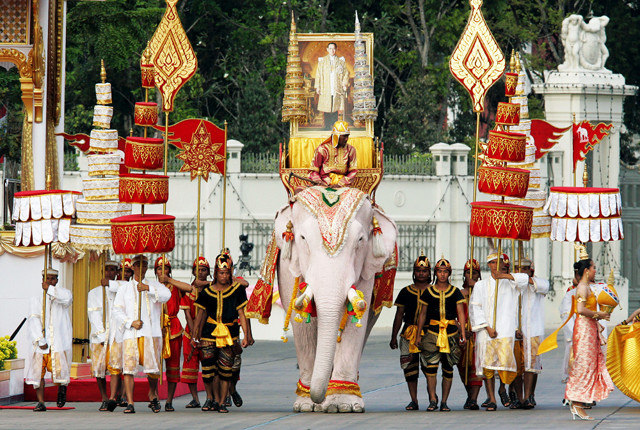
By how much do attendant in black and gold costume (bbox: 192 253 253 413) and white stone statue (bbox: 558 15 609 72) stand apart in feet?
38.7

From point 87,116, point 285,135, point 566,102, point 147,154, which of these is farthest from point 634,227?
point 147,154

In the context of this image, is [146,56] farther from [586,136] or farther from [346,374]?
[586,136]

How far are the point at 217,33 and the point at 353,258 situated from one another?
65.7ft

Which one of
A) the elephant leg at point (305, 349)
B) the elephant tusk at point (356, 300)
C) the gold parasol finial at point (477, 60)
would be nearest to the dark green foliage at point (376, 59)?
the gold parasol finial at point (477, 60)

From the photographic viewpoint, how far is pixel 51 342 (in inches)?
567

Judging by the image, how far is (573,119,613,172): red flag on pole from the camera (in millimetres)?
19219

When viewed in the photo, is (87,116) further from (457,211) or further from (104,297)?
(104,297)

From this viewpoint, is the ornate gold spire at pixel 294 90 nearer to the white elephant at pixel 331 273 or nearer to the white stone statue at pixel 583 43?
the white elephant at pixel 331 273

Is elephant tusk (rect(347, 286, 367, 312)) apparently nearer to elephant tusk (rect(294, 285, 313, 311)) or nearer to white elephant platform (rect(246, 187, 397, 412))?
white elephant platform (rect(246, 187, 397, 412))

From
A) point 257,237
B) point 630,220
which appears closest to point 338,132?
point 257,237

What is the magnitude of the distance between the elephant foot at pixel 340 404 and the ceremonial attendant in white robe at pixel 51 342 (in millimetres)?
2584

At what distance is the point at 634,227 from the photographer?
84.7 feet

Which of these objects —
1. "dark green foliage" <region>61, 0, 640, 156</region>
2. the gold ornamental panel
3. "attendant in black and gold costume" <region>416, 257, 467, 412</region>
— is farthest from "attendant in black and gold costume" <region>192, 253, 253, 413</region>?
"dark green foliage" <region>61, 0, 640, 156</region>

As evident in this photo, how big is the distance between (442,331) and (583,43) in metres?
11.9
